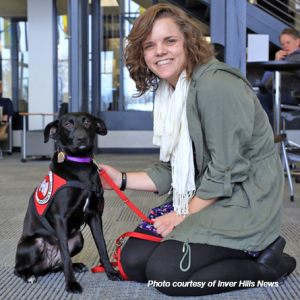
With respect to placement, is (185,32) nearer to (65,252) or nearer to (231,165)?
(231,165)

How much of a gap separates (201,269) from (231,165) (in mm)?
340

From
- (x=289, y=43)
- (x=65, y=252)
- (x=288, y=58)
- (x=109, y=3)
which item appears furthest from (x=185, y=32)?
(x=109, y=3)

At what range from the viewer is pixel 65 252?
1385 mm

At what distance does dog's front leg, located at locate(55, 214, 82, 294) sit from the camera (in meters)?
1.36

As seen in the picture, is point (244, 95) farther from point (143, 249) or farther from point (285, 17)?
point (285, 17)

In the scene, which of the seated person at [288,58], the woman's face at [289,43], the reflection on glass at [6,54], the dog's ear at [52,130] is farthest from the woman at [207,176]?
the reflection on glass at [6,54]

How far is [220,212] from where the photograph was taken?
52.6 inches

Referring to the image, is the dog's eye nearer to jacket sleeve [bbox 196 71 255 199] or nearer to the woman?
the woman

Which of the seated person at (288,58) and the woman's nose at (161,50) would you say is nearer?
the woman's nose at (161,50)

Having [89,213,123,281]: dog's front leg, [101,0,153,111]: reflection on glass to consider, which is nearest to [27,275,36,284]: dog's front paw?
[89,213,123,281]: dog's front leg

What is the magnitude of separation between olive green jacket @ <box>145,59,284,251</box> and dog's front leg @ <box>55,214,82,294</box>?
349 millimetres

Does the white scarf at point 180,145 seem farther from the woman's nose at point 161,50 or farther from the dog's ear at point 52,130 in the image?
the dog's ear at point 52,130

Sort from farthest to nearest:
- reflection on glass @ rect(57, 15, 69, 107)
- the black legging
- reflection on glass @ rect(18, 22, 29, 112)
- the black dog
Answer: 1. reflection on glass @ rect(18, 22, 29, 112)
2. reflection on glass @ rect(57, 15, 69, 107)
3. the black dog
4. the black legging

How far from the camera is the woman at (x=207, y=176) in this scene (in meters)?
1.29
